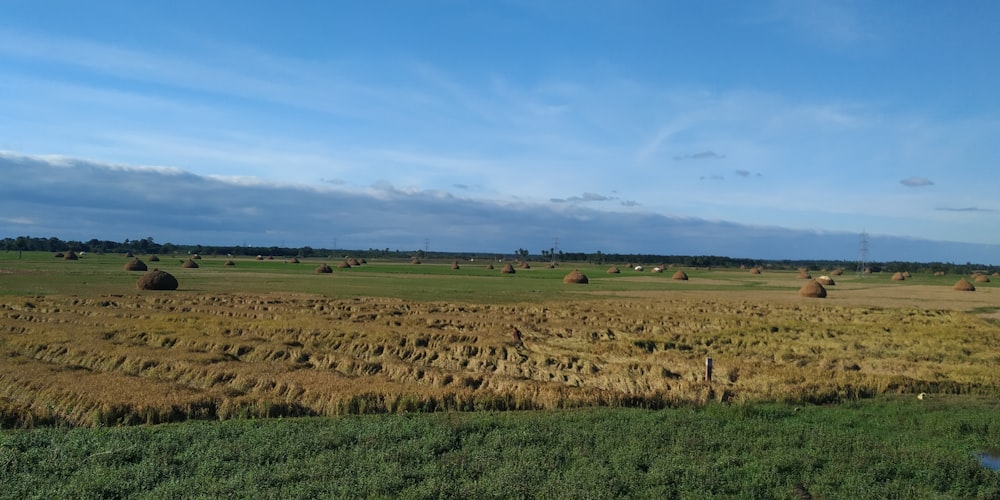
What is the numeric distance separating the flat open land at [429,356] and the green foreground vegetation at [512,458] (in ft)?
5.08

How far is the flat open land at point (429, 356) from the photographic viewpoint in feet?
43.6

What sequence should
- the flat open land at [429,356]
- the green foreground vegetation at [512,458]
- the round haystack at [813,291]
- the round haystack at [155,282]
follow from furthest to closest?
the round haystack at [813,291]
the round haystack at [155,282]
the flat open land at [429,356]
the green foreground vegetation at [512,458]

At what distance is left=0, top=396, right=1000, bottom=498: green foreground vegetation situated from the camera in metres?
8.41

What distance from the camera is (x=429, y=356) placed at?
2016cm

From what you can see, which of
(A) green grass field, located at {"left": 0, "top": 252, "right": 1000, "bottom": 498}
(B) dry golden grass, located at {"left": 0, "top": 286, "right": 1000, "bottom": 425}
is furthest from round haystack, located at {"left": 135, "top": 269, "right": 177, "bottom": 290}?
(A) green grass field, located at {"left": 0, "top": 252, "right": 1000, "bottom": 498}

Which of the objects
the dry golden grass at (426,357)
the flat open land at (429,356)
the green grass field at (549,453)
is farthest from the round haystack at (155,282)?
the green grass field at (549,453)

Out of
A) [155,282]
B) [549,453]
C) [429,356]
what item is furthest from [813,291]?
[549,453]

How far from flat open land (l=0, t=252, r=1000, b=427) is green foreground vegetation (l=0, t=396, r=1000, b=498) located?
5.08 feet

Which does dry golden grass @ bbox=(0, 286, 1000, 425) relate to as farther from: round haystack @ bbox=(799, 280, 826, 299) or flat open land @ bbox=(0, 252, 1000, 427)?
round haystack @ bbox=(799, 280, 826, 299)

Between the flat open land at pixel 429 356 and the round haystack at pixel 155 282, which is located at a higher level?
the round haystack at pixel 155 282

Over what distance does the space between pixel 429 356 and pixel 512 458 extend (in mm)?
10819

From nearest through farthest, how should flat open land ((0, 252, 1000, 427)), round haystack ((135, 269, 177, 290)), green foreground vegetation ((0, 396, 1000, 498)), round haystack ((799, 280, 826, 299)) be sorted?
green foreground vegetation ((0, 396, 1000, 498))
flat open land ((0, 252, 1000, 427))
round haystack ((135, 269, 177, 290))
round haystack ((799, 280, 826, 299))

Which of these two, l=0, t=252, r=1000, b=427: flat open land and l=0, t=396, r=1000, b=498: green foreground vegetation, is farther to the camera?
l=0, t=252, r=1000, b=427: flat open land

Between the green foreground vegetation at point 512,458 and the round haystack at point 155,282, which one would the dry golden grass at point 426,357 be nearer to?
the green foreground vegetation at point 512,458
